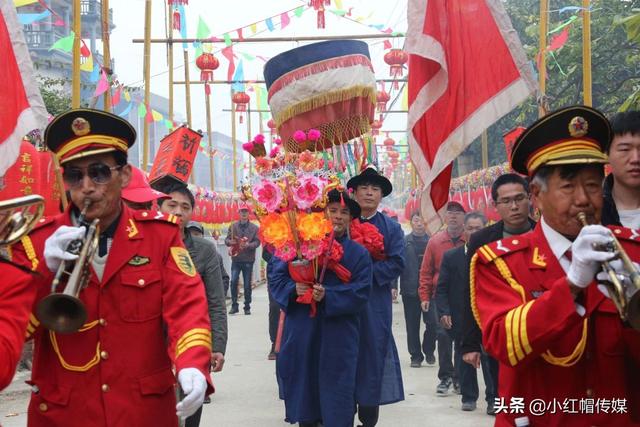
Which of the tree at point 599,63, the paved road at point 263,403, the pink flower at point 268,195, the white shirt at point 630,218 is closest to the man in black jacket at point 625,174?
the white shirt at point 630,218

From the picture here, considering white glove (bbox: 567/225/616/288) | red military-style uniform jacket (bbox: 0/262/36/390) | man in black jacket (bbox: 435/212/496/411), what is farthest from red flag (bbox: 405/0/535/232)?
man in black jacket (bbox: 435/212/496/411)

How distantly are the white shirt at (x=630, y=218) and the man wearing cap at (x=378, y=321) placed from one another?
3.17 m

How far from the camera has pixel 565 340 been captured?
3.12 meters

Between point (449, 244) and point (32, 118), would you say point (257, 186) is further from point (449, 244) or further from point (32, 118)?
point (449, 244)

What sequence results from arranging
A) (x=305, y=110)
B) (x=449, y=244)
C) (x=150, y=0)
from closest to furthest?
(x=305, y=110) → (x=449, y=244) → (x=150, y=0)

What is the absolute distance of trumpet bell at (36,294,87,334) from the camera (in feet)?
10.1

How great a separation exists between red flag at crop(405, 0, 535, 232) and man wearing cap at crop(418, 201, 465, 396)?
3909mm

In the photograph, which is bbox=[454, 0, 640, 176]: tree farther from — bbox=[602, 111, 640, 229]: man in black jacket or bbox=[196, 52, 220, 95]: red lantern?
bbox=[602, 111, 640, 229]: man in black jacket

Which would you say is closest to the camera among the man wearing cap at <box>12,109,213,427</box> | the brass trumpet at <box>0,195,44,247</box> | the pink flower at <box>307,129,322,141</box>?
the brass trumpet at <box>0,195,44,247</box>

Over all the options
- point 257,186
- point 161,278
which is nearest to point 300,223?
point 257,186

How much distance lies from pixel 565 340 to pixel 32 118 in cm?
360

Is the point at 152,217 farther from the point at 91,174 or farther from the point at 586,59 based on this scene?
the point at 586,59

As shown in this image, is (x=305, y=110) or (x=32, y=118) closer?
(x=32, y=118)

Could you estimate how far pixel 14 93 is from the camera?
5.34m
